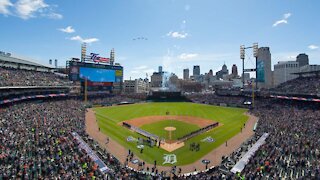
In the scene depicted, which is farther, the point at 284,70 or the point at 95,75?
the point at 284,70

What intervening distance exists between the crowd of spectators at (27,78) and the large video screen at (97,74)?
615 cm

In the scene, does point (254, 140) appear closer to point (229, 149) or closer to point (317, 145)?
point (229, 149)

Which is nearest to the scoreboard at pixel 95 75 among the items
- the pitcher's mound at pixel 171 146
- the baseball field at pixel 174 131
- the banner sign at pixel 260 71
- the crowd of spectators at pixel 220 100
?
the baseball field at pixel 174 131

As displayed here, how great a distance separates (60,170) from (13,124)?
18018 millimetres

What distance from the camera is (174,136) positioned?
1544 inches

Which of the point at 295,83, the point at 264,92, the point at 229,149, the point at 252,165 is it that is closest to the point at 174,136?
the point at 229,149

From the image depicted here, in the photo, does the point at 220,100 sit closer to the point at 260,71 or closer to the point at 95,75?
the point at 260,71

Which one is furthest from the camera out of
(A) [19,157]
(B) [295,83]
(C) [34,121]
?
(B) [295,83]

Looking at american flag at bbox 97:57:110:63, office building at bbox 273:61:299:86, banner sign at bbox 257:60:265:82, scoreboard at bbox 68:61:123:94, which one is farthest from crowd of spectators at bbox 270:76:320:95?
office building at bbox 273:61:299:86

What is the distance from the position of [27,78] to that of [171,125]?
41600 millimetres

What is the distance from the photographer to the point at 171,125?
47.3 metres

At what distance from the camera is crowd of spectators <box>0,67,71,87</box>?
51519 mm

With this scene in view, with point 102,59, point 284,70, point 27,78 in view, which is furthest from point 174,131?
point 284,70

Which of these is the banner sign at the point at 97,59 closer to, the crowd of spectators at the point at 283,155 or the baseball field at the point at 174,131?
the baseball field at the point at 174,131
